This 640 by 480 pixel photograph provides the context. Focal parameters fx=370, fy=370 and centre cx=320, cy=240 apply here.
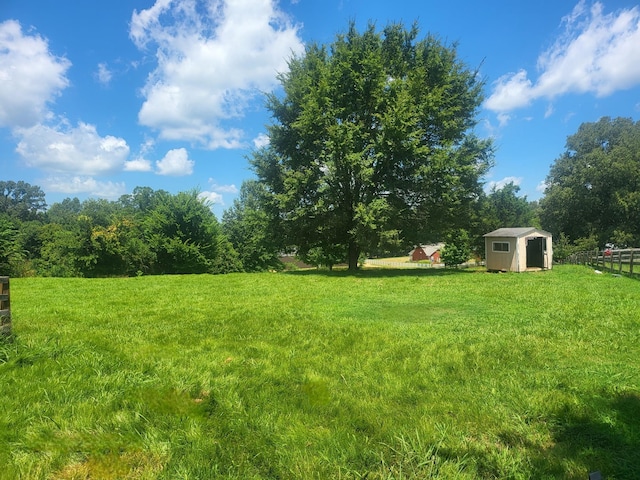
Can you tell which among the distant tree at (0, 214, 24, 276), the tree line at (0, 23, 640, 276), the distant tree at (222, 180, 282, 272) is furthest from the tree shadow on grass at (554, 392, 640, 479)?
the distant tree at (0, 214, 24, 276)

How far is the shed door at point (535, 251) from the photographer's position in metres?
20.1

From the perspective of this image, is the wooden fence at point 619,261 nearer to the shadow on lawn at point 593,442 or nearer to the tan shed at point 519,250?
the tan shed at point 519,250

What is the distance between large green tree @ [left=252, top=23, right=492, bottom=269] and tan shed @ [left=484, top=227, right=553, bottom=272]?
2.70 meters

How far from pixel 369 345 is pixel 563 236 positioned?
1718 inches

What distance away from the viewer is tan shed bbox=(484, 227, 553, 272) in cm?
1894

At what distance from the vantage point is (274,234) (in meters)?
20.0

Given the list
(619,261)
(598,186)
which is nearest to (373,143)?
(619,261)

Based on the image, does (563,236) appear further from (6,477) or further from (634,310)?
(6,477)

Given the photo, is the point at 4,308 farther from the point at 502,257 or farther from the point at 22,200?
the point at 22,200

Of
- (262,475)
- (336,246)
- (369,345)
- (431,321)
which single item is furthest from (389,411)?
(336,246)

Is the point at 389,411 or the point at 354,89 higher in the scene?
the point at 354,89

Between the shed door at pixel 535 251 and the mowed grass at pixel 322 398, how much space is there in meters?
15.6

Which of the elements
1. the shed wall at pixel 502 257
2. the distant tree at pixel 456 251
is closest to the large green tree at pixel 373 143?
the shed wall at pixel 502 257

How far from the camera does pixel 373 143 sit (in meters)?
17.2
